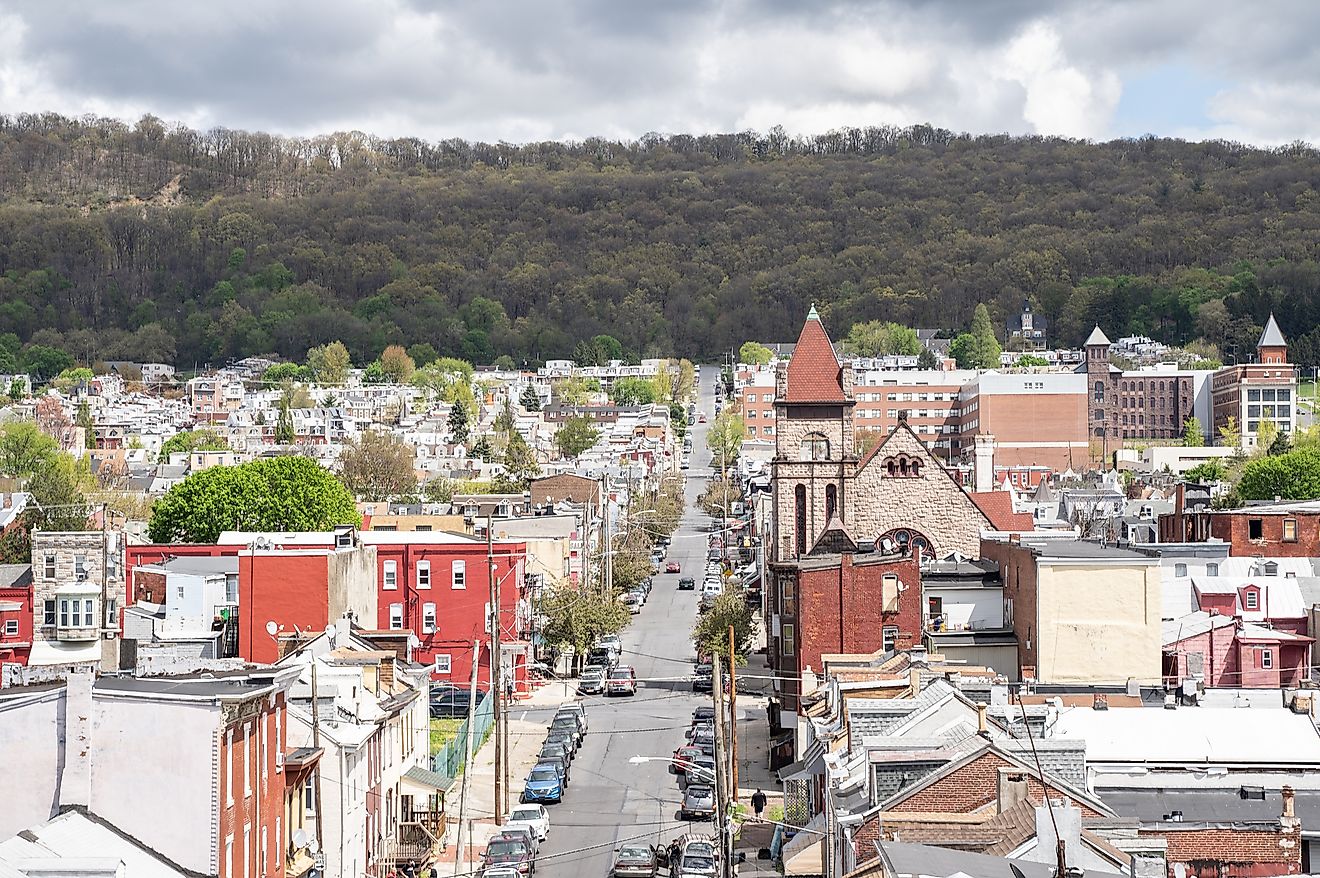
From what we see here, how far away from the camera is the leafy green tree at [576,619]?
80312mm

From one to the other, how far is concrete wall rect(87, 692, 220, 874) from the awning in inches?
710

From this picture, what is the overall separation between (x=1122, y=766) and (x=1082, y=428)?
15595cm

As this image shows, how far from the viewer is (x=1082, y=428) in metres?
190

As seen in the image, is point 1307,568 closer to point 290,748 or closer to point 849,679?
point 849,679

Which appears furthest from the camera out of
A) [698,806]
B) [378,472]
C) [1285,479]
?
[378,472]

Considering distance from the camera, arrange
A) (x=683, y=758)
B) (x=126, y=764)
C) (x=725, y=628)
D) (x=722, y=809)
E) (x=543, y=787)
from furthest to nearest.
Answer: (x=725, y=628) → (x=683, y=758) → (x=543, y=787) → (x=722, y=809) → (x=126, y=764)

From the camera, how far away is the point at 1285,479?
122188 mm

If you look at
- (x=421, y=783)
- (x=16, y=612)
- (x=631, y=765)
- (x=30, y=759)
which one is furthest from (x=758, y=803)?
(x=16, y=612)

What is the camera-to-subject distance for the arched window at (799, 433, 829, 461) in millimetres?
83438

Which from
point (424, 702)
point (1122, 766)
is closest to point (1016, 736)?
point (1122, 766)

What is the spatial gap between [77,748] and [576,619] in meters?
50.0

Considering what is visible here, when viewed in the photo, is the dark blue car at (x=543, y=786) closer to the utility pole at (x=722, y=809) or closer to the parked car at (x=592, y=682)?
the utility pole at (x=722, y=809)

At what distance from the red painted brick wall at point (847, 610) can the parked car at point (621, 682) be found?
1362cm

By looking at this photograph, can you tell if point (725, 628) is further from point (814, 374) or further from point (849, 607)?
point (849, 607)
